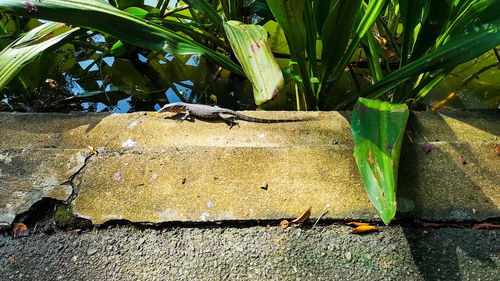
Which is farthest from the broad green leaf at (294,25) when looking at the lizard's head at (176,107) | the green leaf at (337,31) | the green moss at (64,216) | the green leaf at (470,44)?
the green moss at (64,216)

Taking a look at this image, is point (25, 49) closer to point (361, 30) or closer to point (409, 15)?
point (361, 30)

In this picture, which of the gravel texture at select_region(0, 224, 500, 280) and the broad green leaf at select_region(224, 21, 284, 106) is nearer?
the gravel texture at select_region(0, 224, 500, 280)

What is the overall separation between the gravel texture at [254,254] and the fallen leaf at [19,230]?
0.02 metres

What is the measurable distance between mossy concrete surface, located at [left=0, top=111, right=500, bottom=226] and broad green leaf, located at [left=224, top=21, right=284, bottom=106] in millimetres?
336

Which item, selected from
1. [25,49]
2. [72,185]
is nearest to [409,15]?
[72,185]

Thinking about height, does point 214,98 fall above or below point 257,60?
below

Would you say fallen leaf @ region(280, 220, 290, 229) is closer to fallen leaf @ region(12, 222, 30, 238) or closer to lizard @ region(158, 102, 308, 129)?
lizard @ region(158, 102, 308, 129)

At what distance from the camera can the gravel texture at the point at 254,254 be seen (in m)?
1.13

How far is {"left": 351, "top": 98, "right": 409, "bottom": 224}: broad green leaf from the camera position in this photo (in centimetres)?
103

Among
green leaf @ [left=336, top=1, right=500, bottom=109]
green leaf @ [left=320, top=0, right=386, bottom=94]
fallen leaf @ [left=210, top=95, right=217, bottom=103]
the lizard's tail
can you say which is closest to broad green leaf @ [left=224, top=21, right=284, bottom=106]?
the lizard's tail

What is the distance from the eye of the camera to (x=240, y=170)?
1.47 meters

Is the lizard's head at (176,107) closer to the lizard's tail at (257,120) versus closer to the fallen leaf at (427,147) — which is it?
the lizard's tail at (257,120)

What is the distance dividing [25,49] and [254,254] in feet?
5.70

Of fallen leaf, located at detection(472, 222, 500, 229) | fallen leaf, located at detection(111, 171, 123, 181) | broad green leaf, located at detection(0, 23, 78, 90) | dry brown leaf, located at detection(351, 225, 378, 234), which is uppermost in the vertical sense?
broad green leaf, located at detection(0, 23, 78, 90)
